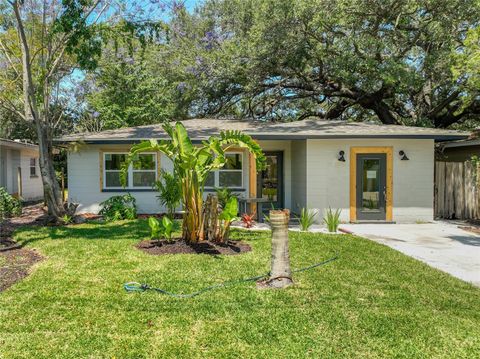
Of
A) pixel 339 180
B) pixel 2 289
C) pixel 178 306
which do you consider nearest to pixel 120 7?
pixel 339 180

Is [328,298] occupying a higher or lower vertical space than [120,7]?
lower

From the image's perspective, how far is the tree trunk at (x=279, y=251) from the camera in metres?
5.42

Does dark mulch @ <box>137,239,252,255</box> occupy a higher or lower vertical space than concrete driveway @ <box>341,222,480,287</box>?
higher

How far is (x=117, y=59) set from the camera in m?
19.8

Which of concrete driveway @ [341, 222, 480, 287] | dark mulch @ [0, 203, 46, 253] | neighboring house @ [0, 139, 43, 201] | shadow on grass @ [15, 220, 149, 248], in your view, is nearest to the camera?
concrete driveway @ [341, 222, 480, 287]

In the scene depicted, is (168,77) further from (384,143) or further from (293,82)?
(384,143)

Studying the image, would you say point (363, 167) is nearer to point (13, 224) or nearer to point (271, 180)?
point (271, 180)

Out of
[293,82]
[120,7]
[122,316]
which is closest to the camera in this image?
[122,316]

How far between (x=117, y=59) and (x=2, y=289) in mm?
16538

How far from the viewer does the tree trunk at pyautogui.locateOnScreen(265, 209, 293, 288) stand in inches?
213

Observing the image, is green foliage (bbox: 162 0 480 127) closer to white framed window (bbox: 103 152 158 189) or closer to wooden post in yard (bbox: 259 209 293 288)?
white framed window (bbox: 103 152 158 189)

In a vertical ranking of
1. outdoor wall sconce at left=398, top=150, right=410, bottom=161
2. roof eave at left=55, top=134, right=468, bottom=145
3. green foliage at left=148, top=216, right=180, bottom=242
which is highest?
roof eave at left=55, top=134, right=468, bottom=145

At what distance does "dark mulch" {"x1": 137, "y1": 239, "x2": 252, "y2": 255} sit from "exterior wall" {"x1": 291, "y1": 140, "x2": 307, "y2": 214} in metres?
5.22

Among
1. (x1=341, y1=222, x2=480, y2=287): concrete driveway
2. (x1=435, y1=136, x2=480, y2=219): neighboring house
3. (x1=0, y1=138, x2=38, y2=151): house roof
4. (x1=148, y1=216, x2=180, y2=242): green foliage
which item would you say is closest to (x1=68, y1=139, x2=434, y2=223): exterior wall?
(x1=341, y1=222, x2=480, y2=287): concrete driveway
